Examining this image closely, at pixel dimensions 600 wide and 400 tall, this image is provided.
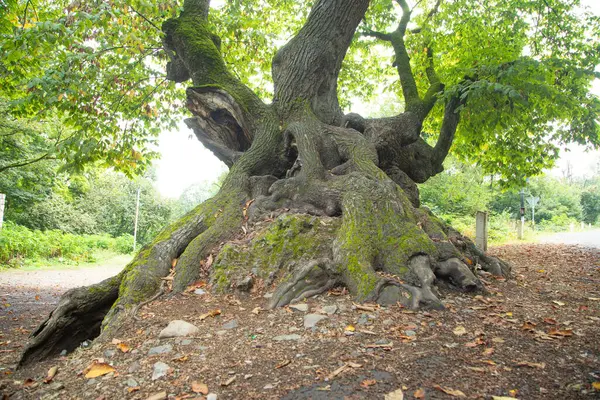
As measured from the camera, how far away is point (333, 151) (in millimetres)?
5965

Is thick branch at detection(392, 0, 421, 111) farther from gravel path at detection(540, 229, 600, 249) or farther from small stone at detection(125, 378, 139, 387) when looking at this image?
gravel path at detection(540, 229, 600, 249)

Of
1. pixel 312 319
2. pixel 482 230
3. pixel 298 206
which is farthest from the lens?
pixel 482 230

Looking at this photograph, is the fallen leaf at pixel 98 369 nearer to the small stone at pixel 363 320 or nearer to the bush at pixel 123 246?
the small stone at pixel 363 320

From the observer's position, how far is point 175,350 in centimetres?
287

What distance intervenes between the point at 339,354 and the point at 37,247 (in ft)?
59.8

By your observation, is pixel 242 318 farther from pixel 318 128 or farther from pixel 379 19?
pixel 379 19

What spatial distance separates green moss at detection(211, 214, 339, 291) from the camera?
13.5 feet

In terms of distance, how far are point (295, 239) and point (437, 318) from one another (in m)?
1.79

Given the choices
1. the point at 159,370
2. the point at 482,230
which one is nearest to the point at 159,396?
the point at 159,370

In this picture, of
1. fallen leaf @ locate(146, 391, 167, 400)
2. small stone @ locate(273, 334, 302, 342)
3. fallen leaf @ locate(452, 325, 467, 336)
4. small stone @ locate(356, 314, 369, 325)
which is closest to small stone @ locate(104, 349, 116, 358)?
fallen leaf @ locate(146, 391, 167, 400)

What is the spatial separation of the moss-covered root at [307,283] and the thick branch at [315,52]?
138 inches

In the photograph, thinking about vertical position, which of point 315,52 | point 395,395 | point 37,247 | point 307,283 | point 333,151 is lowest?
point 37,247

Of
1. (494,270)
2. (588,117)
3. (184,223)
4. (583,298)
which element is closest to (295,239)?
(184,223)

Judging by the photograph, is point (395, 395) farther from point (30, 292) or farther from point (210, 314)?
point (30, 292)
